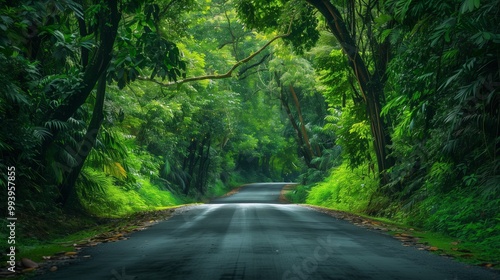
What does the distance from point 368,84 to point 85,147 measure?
9.71 metres

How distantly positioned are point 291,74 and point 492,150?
25494 millimetres

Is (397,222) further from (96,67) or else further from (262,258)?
(262,258)

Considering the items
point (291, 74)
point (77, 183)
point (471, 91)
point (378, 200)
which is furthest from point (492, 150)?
point (291, 74)

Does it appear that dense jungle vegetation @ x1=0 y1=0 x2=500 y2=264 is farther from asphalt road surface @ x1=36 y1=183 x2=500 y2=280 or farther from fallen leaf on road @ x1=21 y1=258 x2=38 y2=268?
fallen leaf on road @ x1=21 y1=258 x2=38 y2=268

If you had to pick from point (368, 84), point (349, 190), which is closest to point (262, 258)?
point (368, 84)

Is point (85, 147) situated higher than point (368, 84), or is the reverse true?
point (368, 84)

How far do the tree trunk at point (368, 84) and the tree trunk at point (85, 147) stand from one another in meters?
8.18

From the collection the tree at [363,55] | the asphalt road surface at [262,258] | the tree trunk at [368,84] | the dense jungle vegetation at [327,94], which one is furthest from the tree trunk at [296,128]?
the asphalt road surface at [262,258]

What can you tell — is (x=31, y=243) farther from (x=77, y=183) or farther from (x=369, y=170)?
(x=369, y=170)

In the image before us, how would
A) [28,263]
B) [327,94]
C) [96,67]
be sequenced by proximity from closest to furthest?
[28,263] → [96,67] → [327,94]

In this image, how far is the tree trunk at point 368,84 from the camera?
810 inches

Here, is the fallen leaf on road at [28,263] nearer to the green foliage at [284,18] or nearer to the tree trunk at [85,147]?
the tree trunk at [85,147]

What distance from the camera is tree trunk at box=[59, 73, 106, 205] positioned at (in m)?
15.9

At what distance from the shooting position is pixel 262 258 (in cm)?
838
